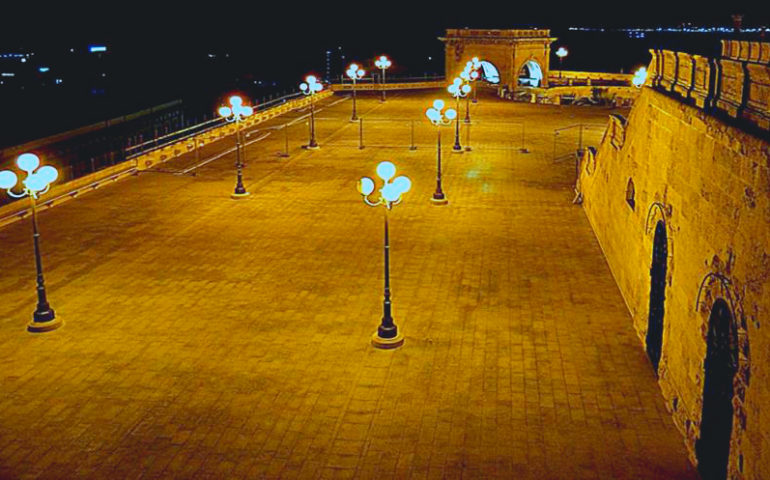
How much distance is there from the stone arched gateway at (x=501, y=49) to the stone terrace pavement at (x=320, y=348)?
104ft

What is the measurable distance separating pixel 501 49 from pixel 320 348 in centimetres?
4409

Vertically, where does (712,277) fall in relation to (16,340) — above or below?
above

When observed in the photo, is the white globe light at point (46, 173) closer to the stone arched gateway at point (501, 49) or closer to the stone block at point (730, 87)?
the stone block at point (730, 87)

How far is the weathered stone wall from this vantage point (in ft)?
27.3

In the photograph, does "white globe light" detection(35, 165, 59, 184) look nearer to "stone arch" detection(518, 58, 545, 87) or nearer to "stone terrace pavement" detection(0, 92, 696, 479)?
"stone terrace pavement" detection(0, 92, 696, 479)

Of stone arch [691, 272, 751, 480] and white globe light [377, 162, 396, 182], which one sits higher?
white globe light [377, 162, 396, 182]

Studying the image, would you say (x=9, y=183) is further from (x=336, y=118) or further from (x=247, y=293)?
(x=336, y=118)

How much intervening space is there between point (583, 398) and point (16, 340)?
32.9 ft

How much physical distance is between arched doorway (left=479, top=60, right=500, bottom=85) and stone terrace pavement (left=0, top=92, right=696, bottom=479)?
3355cm

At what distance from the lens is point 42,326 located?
14.5m

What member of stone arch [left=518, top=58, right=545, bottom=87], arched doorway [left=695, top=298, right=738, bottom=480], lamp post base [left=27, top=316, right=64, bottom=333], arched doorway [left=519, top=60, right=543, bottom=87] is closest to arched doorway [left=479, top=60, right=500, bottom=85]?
stone arch [left=518, top=58, right=545, bottom=87]

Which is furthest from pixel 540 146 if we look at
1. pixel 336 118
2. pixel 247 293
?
pixel 247 293

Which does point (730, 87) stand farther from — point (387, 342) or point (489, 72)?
point (489, 72)

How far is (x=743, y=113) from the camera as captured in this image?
9.51 m
